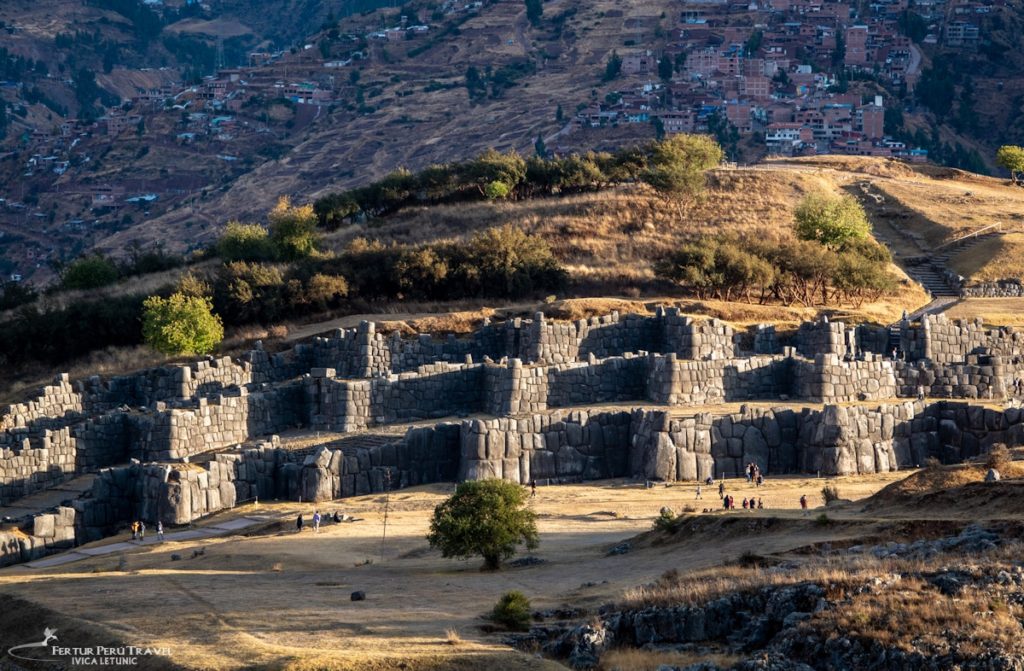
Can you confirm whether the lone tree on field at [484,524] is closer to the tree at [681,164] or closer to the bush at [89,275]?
the tree at [681,164]

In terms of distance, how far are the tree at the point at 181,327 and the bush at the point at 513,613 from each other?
121 feet

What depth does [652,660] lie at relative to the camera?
2366cm

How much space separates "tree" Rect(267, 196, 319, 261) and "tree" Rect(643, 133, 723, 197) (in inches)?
609

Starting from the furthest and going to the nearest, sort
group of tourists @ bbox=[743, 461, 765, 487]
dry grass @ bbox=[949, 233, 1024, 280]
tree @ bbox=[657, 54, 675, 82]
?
tree @ bbox=[657, 54, 675, 82], dry grass @ bbox=[949, 233, 1024, 280], group of tourists @ bbox=[743, 461, 765, 487]

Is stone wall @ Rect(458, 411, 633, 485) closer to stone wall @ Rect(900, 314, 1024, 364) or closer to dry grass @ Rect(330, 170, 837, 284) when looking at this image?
stone wall @ Rect(900, 314, 1024, 364)

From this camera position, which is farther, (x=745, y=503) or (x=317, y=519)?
(x=745, y=503)

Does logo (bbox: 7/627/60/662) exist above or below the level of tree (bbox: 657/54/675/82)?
below

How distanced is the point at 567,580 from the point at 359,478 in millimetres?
15345

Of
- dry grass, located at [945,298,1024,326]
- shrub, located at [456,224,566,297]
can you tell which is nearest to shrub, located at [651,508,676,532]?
dry grass, located at [945,298,1024,326]

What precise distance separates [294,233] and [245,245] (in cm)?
245

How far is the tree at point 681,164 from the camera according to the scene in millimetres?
80750

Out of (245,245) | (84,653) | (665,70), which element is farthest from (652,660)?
(665,70)

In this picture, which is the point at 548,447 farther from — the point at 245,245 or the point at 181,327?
the point at 245,245

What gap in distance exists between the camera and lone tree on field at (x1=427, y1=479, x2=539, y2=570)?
3472 centimetres
